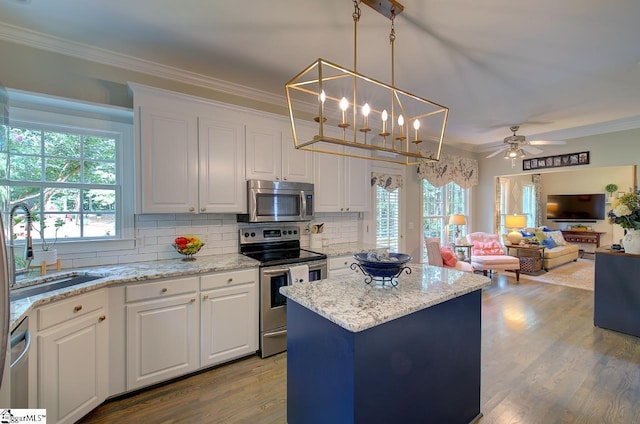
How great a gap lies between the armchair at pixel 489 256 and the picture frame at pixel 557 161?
153 centimetres

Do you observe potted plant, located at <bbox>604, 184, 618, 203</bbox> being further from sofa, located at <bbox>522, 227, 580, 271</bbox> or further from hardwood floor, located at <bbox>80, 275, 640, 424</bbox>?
hardwood floor, located at <bbox>80, 275, 640, 424</bbox>

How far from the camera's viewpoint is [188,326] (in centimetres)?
234

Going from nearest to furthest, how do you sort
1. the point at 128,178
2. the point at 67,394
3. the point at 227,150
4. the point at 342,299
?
1. the point at 342,299
2. the point at 67,394
3. the point at 128,178
4. the point at 227,150

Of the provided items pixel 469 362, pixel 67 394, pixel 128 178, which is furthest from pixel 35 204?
pixel 469 362

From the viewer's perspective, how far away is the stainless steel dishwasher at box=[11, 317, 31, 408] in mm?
1275

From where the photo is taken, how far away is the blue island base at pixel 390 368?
132 cm

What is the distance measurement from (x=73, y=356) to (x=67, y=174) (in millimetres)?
1483

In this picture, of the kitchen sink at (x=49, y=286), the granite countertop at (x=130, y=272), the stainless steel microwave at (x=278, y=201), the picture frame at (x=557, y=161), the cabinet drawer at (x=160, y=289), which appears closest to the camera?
the granite countertop at (x=130, y=272)

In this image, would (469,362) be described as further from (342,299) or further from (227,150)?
(227,150)

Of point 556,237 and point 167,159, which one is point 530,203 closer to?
point 556,237

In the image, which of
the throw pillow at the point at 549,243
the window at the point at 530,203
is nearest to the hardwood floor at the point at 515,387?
the throw pillow at the point at 549,243

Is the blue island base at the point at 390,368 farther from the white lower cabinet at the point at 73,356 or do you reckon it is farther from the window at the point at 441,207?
the window at the point at 441,207

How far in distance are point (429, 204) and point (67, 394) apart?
5.32 metres

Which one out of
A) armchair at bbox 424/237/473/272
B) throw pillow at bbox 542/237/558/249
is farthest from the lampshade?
throw pillow at bbox 542/237/558/249
